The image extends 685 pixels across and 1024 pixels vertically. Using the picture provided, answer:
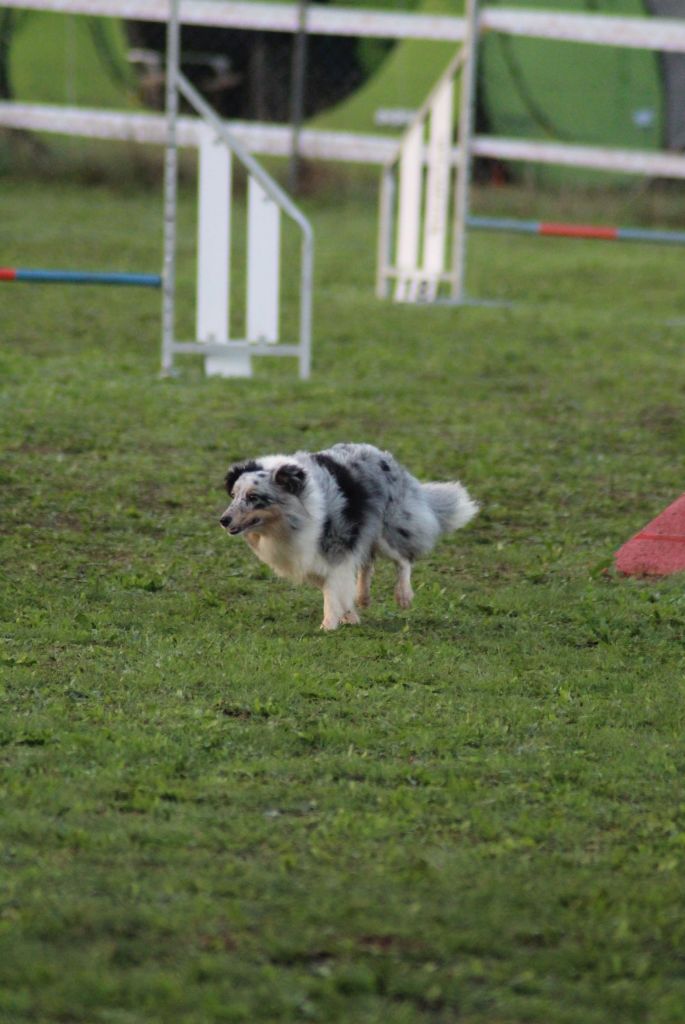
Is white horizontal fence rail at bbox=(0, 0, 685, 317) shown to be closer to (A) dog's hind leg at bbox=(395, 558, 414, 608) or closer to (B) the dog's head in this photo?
(A) dog's hind leg at bbox=(395, 558, 414, 608)

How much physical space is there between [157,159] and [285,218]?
6.50ft

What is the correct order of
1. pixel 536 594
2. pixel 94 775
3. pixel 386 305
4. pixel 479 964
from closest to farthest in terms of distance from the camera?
pixel 479 964
pixel 94 775
pixel 536 594
pixel 386 305

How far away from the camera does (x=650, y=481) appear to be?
803 cm

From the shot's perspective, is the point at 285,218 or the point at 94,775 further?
the point at 285,218

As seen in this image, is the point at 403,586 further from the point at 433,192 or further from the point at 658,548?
the point at 433,192

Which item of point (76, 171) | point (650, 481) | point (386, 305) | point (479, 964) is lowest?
point (479, 964)

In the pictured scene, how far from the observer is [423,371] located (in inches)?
433

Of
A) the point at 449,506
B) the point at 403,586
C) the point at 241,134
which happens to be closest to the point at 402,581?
the point at 403,586

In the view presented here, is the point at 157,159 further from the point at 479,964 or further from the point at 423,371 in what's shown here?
the point at 479,964

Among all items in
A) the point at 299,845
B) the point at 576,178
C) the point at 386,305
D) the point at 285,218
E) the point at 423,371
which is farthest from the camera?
the point at 576,178

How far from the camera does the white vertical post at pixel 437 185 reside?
13664mm

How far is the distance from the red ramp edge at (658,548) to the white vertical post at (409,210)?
25.2ft

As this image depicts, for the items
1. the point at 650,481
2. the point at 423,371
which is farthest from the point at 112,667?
the point at 423,371

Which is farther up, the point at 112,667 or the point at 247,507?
the point at 247,507
